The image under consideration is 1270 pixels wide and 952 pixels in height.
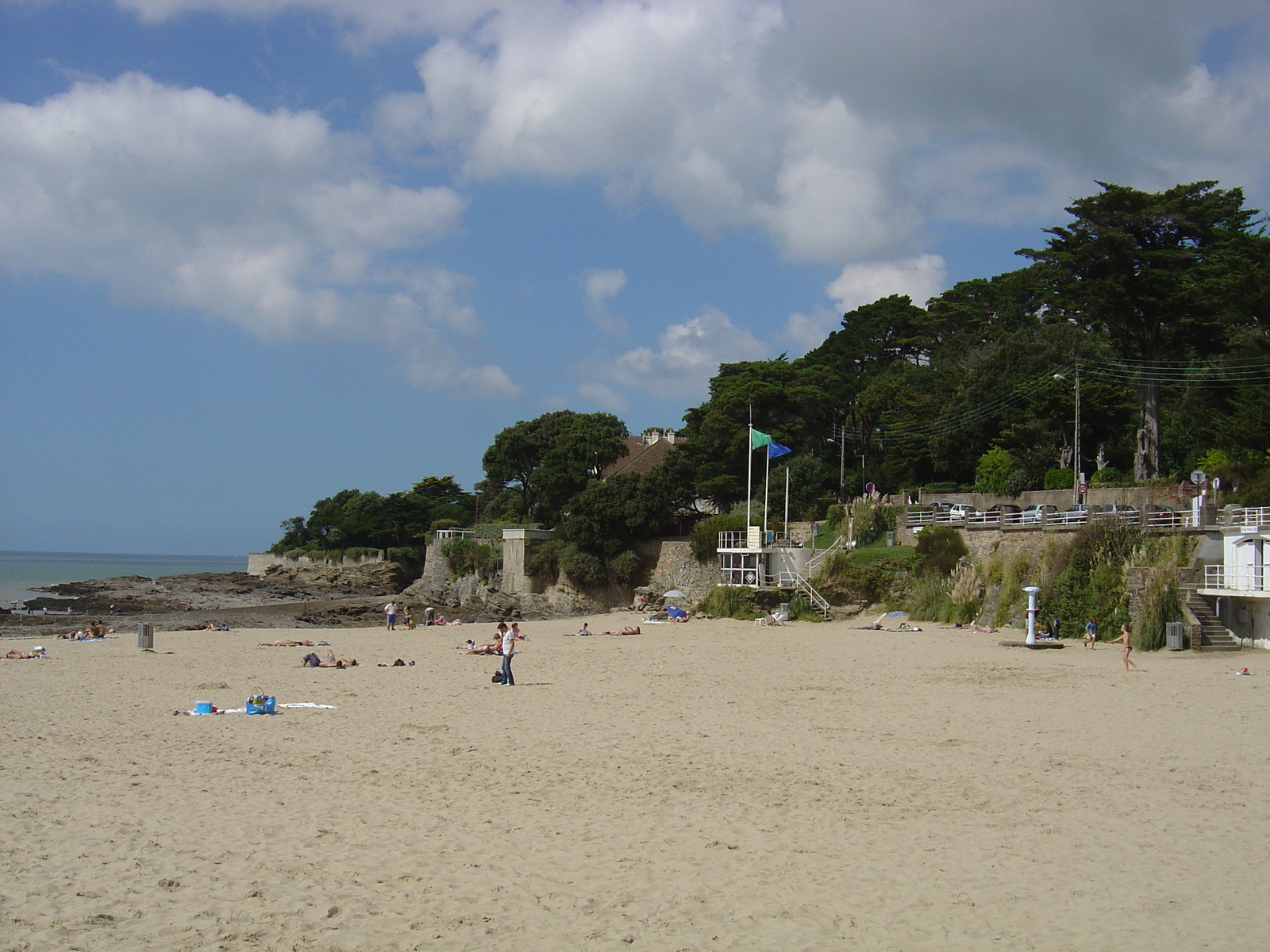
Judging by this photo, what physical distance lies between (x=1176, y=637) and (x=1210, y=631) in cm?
81

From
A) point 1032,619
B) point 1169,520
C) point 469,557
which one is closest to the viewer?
point 1032,619

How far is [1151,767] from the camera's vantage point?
10.5 meters

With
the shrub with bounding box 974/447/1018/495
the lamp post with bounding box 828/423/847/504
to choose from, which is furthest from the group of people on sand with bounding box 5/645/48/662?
the shrub with bounding box 974/447/1018/495

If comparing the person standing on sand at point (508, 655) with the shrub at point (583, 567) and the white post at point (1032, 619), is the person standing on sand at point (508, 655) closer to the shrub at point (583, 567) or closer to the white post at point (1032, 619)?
the white post at point (1032, 619)

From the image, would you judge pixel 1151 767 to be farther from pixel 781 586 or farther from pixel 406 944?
pixel 781 586

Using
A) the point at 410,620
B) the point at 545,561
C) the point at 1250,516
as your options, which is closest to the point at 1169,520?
the point at 1250,516

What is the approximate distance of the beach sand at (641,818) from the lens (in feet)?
20.9

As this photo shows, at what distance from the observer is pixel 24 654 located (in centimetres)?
2205

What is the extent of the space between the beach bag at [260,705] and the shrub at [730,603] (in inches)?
763

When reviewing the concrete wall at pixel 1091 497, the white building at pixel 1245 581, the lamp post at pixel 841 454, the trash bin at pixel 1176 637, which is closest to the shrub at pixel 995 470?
the concrete wall at pixel 1091 497

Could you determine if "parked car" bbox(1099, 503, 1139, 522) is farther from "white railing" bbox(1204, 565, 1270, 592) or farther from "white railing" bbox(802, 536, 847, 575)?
"white railing" bbox(802, 536, 847, 575)

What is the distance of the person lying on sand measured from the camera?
2115 centimetres

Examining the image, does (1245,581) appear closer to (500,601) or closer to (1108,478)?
(1108,478)

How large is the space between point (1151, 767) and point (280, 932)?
29.6 feet
